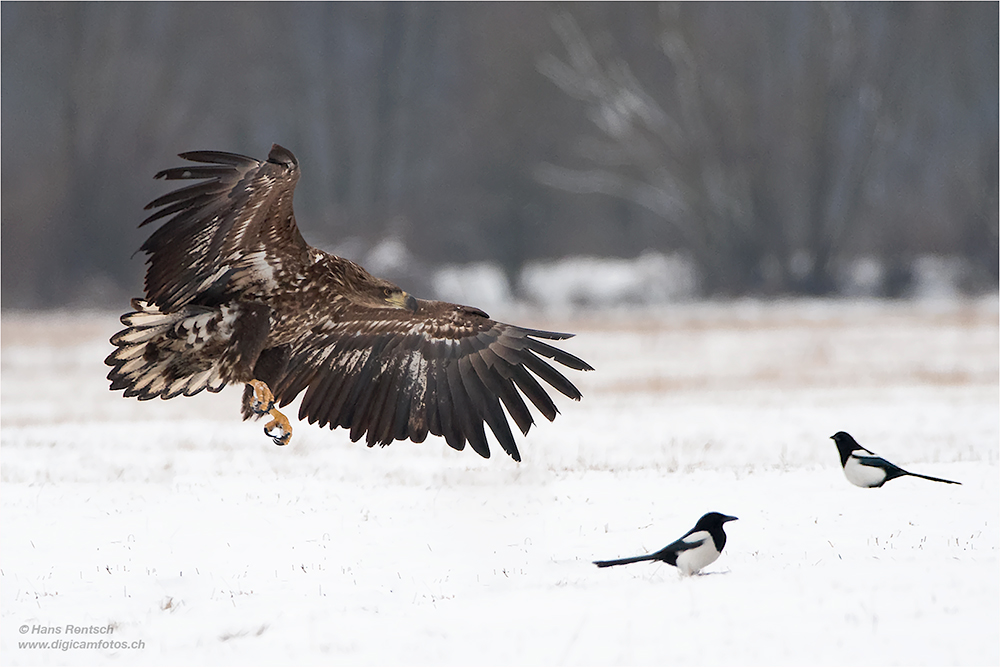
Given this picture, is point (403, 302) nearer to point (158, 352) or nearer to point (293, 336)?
point (293, 336)

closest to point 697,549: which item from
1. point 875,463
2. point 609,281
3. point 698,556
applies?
point 698,556

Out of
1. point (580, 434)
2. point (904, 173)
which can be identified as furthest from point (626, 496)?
point (904, 173)

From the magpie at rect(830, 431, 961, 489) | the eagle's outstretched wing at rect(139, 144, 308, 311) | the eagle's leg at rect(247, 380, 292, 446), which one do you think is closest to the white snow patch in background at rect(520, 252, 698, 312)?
the magpie at rect(830, 431, 961, 489)

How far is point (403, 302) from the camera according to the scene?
6.35m

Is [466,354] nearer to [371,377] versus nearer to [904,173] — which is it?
[371,377]

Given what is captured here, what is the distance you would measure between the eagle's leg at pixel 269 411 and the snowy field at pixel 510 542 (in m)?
0.60

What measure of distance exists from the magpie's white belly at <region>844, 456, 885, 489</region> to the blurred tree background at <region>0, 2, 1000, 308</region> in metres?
23.6

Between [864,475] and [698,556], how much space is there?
2.10 meters

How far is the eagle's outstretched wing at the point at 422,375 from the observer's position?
A: 6.02 meters

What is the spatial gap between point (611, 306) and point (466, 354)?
23.2m

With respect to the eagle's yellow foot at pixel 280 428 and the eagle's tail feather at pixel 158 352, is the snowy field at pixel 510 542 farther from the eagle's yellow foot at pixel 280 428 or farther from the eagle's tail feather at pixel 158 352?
the eagle's tail feather at pixel 158 352

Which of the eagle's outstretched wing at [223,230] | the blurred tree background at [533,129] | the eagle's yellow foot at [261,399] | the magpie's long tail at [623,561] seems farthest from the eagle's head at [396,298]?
the blurred tree background at [533,129]

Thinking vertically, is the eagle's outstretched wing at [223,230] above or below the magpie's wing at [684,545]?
above

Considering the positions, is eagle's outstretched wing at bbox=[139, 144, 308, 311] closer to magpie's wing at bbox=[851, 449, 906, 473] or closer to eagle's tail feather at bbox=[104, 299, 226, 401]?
eagle's tail feather at bbox=[104, 299, 226, 401]
